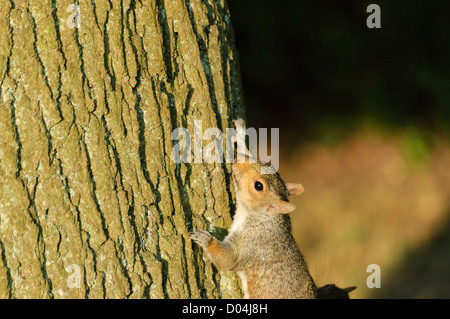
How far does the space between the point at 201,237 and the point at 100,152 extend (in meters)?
0.54

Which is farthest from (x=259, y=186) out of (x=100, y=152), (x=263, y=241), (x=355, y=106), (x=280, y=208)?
(x=355, y=106)

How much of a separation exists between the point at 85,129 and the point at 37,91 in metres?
0.21

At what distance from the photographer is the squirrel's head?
2.73 m

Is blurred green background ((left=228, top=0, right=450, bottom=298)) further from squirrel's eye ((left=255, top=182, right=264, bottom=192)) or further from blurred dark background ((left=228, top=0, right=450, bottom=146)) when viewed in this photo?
squirrel's eye ((left=255, top=182, right=264, bottom=192))

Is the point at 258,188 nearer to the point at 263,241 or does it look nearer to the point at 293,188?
the point at 263,241

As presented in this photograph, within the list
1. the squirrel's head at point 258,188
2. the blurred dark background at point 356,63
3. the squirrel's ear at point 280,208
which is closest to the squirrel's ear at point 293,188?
the squirrel's head at point 258,188

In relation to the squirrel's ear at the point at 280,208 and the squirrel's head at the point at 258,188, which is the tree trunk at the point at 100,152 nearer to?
the squirrel's head at the point at 258,188

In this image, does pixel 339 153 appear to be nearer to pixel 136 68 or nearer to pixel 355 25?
→ pixel 355 25

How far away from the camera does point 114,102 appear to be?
83.5 inches

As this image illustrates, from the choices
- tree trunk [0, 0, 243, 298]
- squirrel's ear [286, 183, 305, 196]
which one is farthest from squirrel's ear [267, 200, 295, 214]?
tree trunk [0, 0, 243, 298]

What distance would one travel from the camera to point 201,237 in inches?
90.2

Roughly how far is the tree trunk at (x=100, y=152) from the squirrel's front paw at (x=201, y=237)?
1.2 inches
